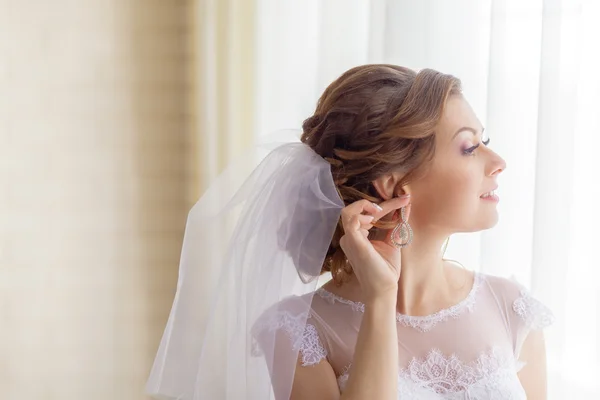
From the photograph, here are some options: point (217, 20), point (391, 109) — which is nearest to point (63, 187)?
point (217, 20)

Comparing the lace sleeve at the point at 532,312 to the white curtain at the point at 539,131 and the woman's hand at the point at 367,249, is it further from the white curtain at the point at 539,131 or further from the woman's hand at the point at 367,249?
the woman's hand at the point at 367,249

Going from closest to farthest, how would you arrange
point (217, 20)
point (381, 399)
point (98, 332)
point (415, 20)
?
point (381, 399) < point (415, 20) < point (217, 20) < point (98, 332)

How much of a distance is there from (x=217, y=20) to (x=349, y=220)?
1267 millimetres

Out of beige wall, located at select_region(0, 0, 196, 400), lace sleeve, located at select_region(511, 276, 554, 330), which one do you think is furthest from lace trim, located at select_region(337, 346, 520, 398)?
beige wall, located at select_region(0, 0, 196, 400)

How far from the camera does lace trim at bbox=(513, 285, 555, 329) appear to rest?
1545 mm

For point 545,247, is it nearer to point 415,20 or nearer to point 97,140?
point 415,20

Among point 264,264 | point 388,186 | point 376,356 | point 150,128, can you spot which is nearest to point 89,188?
point 150,128

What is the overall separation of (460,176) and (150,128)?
1.54 m

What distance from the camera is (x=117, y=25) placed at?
2.62 meters

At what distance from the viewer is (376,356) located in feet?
4.56

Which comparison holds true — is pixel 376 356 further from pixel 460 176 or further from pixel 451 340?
pixel 460 176

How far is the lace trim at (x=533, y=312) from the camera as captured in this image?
1545 millimetres

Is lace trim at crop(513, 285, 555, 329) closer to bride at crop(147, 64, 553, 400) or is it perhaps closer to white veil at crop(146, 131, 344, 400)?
bride at crop(147, 64, 553, 400)

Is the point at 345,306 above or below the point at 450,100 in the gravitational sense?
below
